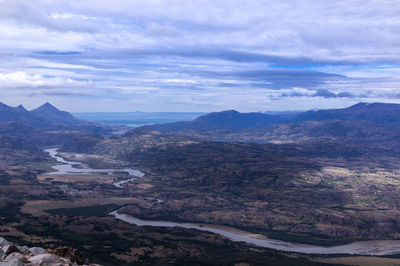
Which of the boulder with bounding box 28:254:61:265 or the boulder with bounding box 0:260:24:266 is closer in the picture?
the boulder with bounding box 0:260:24:266

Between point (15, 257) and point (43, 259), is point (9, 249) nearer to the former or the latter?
point (15, 257)

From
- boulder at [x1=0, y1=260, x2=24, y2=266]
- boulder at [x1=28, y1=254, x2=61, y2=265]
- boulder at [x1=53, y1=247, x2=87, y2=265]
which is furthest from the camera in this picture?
boulder at [x1=53, y1=247, x2=87, y2=265]

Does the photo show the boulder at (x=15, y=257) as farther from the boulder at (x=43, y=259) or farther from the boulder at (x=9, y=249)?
the boulder at (x=9, y=249)

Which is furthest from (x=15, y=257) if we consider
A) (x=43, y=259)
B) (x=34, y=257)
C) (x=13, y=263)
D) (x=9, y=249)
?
(x=13, y=263)

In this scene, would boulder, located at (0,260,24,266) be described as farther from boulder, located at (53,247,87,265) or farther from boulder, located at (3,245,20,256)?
boulder, located at (53,247,87,265)

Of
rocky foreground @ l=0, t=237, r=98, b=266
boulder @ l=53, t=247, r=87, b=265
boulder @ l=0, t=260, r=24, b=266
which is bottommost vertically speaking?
boulder @ l=53, t=247, r=87, b=265

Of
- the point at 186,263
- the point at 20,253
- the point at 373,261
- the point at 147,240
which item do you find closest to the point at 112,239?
the point at 147,240

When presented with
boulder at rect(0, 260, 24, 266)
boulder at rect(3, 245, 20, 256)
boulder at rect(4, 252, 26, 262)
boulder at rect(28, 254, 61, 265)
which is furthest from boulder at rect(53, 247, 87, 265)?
boulder at rect(0, 260, 24, 266)

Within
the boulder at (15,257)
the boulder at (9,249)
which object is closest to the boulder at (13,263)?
the boulder at (15,257)

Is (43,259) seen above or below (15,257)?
below
